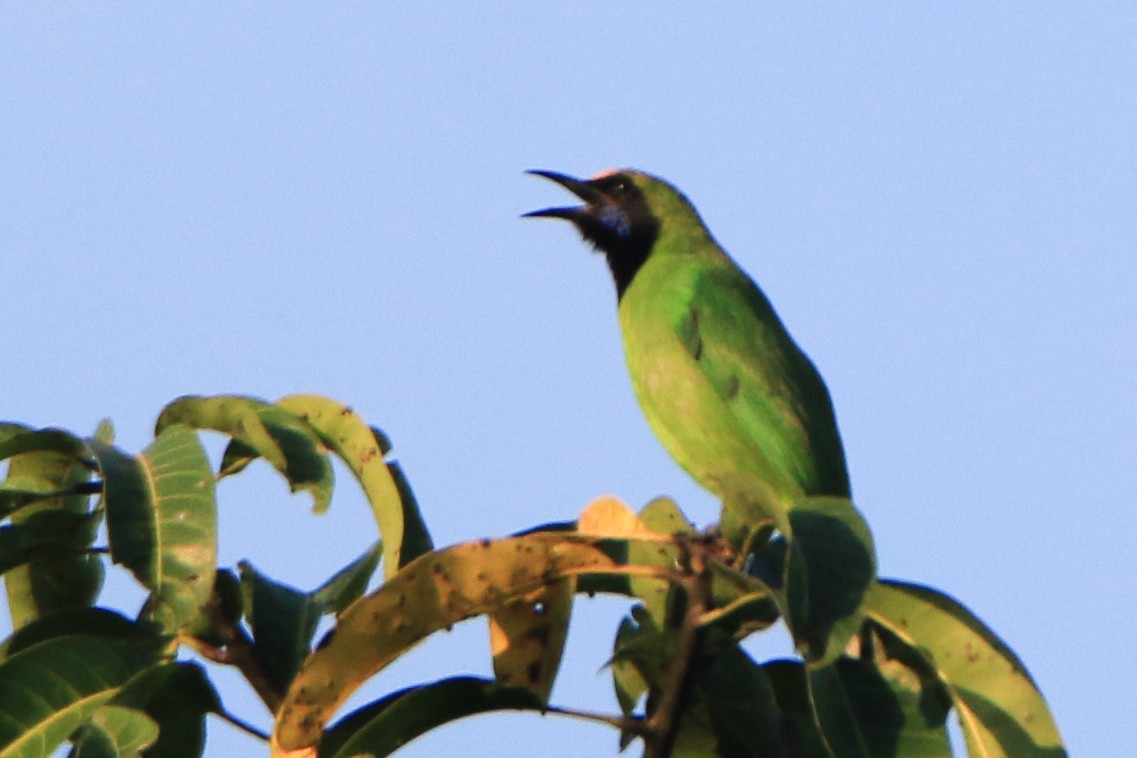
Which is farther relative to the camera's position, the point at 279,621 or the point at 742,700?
the point at 279,621

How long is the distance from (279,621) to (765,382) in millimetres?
3223

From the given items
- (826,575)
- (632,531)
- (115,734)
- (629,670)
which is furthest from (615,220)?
(115,734)

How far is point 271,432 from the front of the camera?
3.12 metres

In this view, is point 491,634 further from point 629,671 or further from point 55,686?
point 55,686

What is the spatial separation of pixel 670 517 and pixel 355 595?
0.71m

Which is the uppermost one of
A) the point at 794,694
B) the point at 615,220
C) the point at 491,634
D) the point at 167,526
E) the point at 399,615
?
the point at 615,220

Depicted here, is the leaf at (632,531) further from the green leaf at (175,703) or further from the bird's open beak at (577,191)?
the bird's open beak at (577,191)

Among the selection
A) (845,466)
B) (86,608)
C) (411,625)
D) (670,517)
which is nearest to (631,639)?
(670,517)

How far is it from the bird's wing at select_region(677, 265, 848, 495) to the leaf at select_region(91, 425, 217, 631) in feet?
10.3

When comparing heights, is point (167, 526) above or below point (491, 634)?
above

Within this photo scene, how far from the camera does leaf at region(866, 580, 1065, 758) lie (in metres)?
2.62

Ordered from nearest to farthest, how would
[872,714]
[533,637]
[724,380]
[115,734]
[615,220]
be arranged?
[115,734] → [872,714] → [533,637] → [724,380] → [615,220]

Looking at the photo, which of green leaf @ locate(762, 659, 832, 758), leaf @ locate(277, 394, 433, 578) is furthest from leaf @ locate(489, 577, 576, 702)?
green leaf @ locate(762, 659, 832, 758)

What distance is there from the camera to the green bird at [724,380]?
564 centimetres
